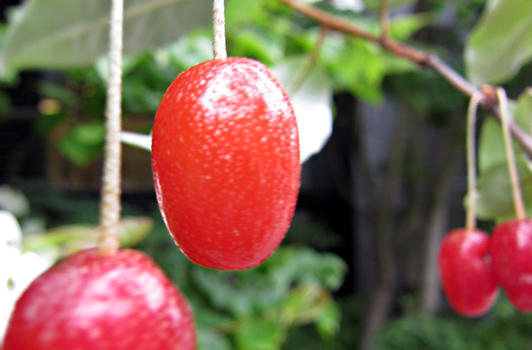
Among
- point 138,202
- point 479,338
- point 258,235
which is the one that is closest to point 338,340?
point 479,338

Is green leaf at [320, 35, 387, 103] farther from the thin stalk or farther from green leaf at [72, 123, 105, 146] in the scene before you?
green leaf at [72, 123, 105, 146]

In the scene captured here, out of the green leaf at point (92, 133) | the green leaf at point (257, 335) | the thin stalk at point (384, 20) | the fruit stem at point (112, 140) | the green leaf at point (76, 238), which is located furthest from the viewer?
the green leaf at point (257, 335)

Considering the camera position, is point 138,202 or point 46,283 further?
point 138,202

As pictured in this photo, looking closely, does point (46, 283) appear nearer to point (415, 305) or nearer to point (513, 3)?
point (513, 3)

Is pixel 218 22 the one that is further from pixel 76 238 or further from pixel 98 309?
pixel 76 238

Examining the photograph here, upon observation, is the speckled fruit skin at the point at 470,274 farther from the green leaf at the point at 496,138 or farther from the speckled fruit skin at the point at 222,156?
the speckled fruit skin at the point at 222,156

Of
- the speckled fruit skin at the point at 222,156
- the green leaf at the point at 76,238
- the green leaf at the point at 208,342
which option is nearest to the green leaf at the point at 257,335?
the green leaf at the point at 208,342

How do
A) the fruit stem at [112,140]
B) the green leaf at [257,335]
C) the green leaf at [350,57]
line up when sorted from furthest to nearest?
the green leaf at [257,335]
the green leaf at [350,57]
the fruit stem at [112,140]

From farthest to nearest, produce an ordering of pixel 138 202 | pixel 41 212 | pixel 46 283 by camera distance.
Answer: pixel 138 202 < pixel 41 212 < pixel 46 283
